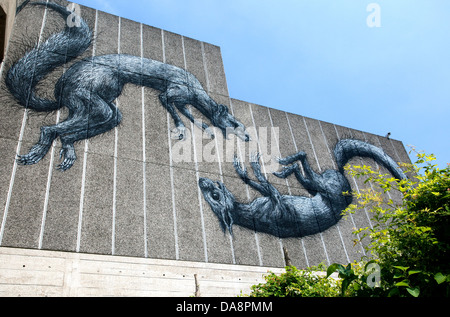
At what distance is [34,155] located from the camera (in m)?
9.81

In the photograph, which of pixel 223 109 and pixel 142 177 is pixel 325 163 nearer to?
pixel 223 109

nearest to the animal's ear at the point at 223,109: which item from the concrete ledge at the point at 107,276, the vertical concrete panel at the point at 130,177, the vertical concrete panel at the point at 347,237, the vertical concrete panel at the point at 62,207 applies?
the vertical concrete panel at the point at 130,177

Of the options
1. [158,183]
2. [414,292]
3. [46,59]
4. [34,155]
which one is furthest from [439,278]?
[46,59]

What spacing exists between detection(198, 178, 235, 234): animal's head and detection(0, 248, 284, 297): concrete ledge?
1.42 metres

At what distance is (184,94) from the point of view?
13.4 m

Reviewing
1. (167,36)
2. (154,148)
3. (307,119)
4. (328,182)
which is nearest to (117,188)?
(154,148)

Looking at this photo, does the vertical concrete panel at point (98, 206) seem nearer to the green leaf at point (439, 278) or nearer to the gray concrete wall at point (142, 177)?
the gray concrete wall at point (142, 177)

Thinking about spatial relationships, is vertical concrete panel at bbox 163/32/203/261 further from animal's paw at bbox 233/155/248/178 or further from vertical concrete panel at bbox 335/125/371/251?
vertical concrete panel at bbox 335/125/371/251

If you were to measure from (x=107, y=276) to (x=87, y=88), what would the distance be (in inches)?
238

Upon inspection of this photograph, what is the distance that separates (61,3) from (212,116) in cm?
691

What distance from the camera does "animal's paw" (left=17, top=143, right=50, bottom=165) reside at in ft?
31.6

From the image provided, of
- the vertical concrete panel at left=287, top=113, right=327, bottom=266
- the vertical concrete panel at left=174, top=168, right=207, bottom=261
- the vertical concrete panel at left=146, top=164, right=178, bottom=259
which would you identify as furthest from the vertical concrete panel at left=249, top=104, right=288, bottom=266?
the vertical concrete panel at left=146, top=164, right=178, bottom=259

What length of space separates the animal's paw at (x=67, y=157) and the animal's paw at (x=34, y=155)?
418 millimetres
